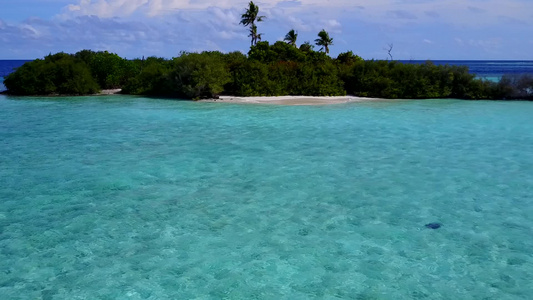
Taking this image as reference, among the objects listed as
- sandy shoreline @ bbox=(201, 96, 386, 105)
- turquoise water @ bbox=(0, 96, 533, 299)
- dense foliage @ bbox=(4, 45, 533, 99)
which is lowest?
turquoise water @ bbox=(0, 96, 533, 299)

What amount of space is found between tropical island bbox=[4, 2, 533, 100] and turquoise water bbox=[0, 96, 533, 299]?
568 inches

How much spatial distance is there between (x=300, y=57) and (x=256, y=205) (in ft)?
112

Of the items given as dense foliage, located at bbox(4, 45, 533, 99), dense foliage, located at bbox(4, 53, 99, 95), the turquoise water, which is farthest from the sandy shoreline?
the turquoise water

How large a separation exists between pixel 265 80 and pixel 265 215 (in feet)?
82.2

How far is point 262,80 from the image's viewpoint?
32844 mm

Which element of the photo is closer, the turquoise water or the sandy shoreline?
the turquoise water

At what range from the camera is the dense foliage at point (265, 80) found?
104 ft

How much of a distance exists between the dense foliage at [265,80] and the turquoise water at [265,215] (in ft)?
47.2

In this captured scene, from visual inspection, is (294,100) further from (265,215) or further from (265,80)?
(265,215)

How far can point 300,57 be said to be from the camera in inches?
1649

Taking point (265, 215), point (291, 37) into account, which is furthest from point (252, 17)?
point (265, 215)

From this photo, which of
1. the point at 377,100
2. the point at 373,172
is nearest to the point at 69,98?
the point at 377,100

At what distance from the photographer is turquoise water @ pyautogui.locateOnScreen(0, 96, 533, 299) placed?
20.0 ft

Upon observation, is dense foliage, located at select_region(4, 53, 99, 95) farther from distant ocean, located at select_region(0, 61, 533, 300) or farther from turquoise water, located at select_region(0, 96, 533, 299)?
turquoise water, located at select_region(0, 96, 533, 299)
